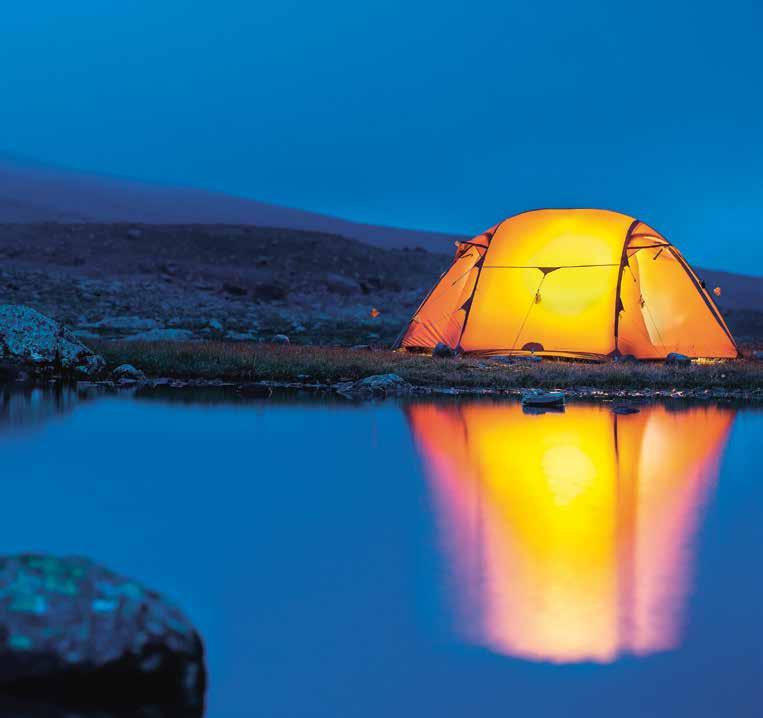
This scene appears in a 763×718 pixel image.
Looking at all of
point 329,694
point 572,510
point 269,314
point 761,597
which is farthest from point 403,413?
point 269,314

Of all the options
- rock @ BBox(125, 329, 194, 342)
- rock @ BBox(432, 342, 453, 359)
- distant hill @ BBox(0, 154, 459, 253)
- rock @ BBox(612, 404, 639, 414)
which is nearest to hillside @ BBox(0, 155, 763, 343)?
rock @ BBox(125, 329, 194, 342)

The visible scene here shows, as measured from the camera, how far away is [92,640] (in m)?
2.77

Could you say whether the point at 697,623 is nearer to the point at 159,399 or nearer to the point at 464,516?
the point at 464,516

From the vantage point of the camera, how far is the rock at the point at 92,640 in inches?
108

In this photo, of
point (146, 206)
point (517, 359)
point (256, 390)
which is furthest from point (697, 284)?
point (146, 206)

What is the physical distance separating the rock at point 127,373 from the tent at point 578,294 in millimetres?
5171

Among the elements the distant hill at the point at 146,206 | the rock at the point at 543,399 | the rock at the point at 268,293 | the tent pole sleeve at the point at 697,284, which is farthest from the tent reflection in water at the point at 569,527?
the distant hill at the point at 146,206

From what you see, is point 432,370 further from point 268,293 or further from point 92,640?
point 268,293

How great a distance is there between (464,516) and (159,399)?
5877 mm

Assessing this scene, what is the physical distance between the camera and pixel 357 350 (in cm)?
1656

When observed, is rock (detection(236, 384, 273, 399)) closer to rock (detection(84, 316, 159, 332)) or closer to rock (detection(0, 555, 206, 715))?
rock (detection(0, 555, 206, 715))

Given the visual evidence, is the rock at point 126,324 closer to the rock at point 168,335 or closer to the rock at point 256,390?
the rock at point 168,335

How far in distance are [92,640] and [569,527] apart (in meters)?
2.73

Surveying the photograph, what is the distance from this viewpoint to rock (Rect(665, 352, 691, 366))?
14570 millimetres
